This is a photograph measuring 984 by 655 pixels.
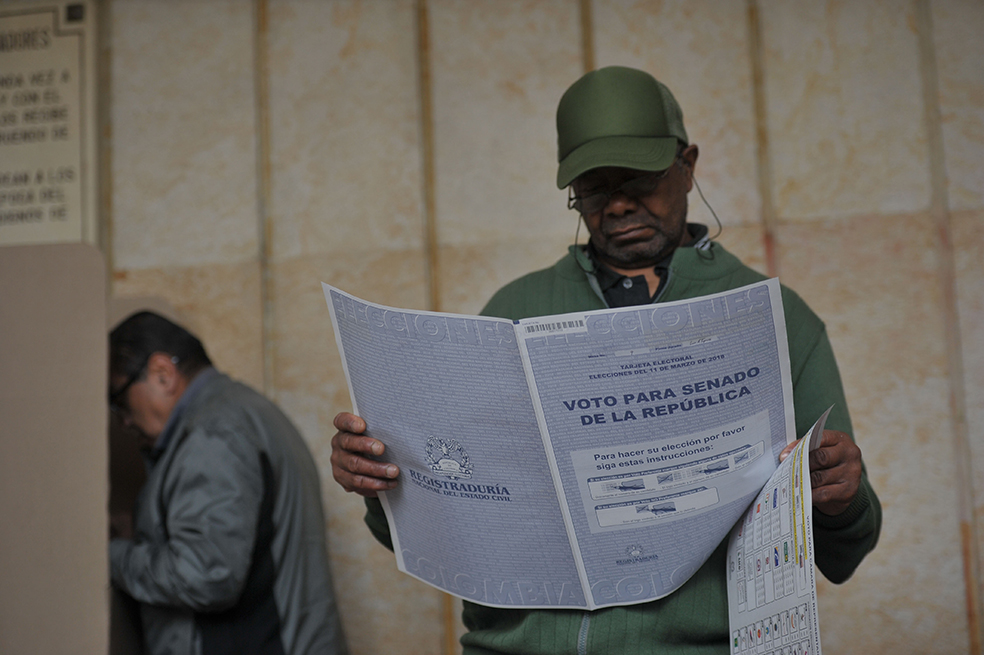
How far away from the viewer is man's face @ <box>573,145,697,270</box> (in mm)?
1416

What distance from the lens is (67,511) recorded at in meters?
1.76

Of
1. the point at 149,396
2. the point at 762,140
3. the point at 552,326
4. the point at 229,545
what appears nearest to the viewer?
the point at 552,326

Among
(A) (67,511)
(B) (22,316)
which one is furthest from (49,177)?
(A) (67,511)

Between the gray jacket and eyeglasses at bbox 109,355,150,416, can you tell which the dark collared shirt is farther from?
eyeglasses at bbox 109,355,150,416

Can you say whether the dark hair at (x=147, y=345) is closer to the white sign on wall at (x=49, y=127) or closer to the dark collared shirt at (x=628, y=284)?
the white sign on wall at (x=49, y=127)

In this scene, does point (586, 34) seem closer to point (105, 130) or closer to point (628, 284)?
point (628, 284)

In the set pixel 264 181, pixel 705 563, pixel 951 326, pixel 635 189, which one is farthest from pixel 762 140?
pixel 705 563

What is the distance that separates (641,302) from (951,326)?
4.71 feet

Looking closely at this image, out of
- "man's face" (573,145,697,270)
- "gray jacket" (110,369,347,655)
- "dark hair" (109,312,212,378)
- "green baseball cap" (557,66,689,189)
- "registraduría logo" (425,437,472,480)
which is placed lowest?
"gray jacket" (110,369,347,655)

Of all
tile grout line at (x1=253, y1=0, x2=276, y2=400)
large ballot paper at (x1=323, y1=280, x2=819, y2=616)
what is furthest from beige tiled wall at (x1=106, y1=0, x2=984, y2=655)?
large ballot paper at (x1=323, y1=280, x2=819, y2=616)

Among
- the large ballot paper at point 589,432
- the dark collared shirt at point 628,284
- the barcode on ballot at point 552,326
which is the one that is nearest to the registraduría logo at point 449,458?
the large ballot paper at point 589,432

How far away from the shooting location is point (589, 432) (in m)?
1.07

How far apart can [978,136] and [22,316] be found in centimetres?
243

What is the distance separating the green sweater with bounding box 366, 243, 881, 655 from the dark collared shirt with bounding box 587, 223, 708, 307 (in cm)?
2
